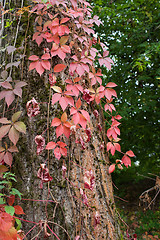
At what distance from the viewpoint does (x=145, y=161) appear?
4.57 m

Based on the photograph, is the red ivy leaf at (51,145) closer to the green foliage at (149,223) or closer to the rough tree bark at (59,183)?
the rough tree bark at (59,183)

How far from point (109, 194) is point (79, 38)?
1.12 m

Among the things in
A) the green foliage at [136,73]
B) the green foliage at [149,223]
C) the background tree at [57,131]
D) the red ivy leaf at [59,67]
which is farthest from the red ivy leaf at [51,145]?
the green foliage at [149,223]

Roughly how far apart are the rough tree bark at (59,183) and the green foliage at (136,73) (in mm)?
2675

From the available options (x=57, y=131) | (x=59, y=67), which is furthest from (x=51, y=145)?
(x=59, y=67)

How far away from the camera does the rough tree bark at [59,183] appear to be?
3.60 feet

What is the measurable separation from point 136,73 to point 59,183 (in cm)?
419

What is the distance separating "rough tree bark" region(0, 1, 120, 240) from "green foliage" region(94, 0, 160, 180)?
8.78 feet

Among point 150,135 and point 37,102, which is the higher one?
point 37,102

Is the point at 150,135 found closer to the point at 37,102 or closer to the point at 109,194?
the point at 109,194

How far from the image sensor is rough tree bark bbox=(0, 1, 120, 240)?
110 centimetres

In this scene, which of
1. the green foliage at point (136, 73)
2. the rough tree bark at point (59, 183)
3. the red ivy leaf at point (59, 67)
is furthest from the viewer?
the green foliage at point (136, 73)

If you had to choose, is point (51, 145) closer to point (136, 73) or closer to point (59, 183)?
point (59, 183)

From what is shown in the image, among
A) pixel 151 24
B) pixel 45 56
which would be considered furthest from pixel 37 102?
pixel 151 24
